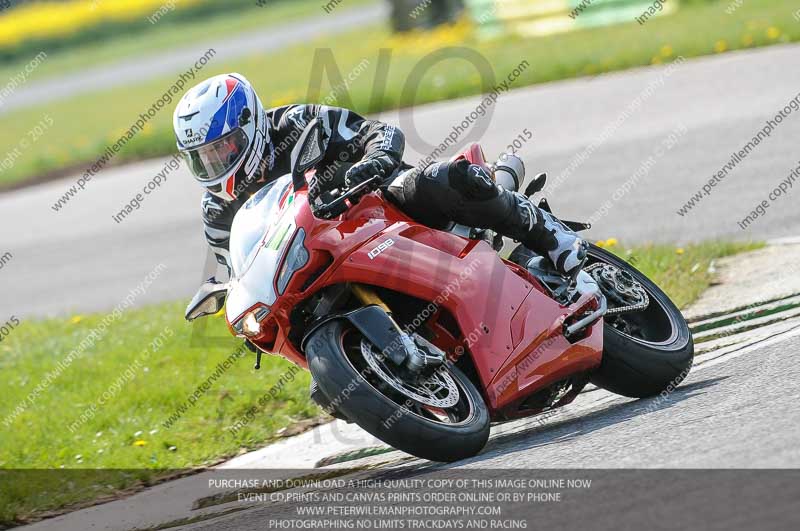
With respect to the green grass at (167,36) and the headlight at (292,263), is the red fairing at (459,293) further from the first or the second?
the green grass at (167,36)

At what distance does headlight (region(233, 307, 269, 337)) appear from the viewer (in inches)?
209

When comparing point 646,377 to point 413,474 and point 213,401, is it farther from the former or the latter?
point 213,401

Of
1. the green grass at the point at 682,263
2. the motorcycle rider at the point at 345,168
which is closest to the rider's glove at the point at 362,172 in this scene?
the motorcycle rider at the point at 345,168

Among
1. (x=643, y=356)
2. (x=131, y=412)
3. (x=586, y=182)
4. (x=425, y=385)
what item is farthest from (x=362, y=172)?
(x=586, y=182)

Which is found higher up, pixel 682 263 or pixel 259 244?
pixel 259 244

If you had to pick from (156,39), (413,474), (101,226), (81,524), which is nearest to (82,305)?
(101,226)

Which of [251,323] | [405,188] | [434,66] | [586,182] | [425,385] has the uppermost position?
[405,188]

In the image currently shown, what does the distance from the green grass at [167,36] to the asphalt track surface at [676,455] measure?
1232 inches

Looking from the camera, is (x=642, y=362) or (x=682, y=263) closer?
(x=642, y=362)

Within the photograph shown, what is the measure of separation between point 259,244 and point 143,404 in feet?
9.39

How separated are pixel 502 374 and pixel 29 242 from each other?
10794mm

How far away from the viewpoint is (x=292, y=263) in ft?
17.2

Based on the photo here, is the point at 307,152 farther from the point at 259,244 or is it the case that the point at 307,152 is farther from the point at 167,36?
the point at 167,36

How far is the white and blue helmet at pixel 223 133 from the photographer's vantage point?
578 centimetres
